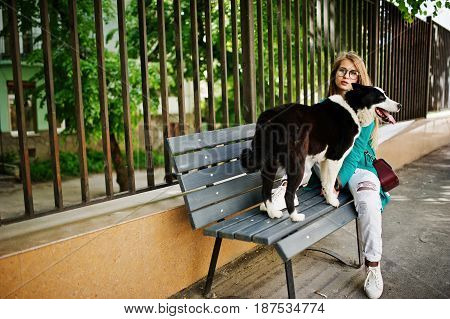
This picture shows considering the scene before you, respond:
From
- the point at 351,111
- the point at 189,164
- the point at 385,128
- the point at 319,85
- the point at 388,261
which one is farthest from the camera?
the point at 385,128

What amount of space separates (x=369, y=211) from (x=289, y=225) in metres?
0.67

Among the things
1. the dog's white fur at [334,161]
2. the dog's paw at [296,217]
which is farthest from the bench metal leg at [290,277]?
the dog's white fur at [334,161]

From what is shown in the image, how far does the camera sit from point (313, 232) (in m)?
2.52

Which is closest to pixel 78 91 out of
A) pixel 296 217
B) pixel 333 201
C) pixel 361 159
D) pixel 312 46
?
pixel 296 217

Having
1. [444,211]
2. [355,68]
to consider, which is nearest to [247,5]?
[355,68]

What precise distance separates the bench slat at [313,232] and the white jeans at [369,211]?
3.7 inches

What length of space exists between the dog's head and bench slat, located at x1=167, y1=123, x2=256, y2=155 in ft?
2.65

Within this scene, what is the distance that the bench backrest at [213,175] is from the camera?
2629 mm

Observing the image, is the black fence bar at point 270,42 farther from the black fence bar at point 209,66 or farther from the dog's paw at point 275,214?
the dog's paw at point 275,214

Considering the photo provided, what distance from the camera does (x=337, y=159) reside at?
2859mm

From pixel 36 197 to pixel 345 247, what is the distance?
8505 millimetres

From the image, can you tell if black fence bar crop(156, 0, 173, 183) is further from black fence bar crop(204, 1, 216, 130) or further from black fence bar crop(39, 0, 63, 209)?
black fence bar crop(39, 0, 63, 209)

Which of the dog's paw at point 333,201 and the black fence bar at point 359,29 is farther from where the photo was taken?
the black fence bar at point 359,29
